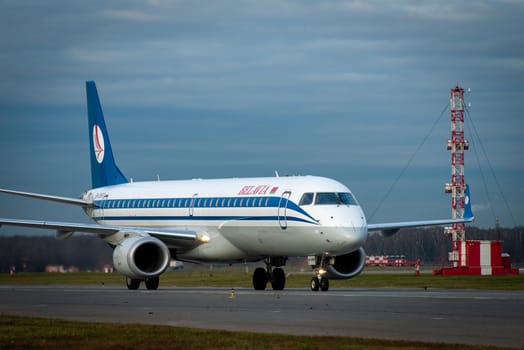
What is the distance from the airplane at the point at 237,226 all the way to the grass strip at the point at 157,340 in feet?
61.3

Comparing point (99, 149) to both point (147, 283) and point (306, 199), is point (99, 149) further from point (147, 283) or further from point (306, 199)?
point (306, 199)

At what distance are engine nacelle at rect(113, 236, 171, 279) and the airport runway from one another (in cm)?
509

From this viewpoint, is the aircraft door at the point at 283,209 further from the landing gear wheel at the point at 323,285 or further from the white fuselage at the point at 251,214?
the landing gear wheel at the point at 323,285

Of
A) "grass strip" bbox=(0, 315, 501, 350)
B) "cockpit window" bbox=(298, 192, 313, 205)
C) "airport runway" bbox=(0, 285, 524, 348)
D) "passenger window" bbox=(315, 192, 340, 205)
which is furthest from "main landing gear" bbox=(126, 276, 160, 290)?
"grass strip" bbox=(0, 315, 501, 350)

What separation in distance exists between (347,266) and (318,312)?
61.3 ft

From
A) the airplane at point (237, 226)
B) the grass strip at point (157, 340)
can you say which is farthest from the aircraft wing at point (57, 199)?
the grass strip at point (157, 340)

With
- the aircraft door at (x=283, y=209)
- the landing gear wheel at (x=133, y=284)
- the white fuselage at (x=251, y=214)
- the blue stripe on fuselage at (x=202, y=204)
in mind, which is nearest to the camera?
the white fuselage at (x=251, y=214)

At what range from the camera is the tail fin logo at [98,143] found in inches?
2331

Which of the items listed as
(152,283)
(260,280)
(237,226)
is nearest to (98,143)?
(152,283)

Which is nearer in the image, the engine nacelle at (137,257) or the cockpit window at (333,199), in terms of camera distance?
the cockpit window at (333,199)

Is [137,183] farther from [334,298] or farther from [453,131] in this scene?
[453,131]

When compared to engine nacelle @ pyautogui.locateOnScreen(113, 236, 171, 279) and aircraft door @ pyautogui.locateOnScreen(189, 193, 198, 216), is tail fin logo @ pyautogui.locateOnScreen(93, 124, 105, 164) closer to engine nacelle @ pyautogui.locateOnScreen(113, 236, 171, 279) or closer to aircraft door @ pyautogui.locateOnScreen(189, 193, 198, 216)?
aircraft door @ pyautogui.locateOnScreen(189, 193, 198, 216)

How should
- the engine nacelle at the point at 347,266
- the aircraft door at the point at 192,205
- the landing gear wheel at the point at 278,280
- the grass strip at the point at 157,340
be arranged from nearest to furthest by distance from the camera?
the grass strip at the point at 157,340, the landing gear wheel at the point at 278,280, the engine nacelle at the point at 347,266, the aircraft door at the point at 192,205

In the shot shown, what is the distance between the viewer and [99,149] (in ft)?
195
